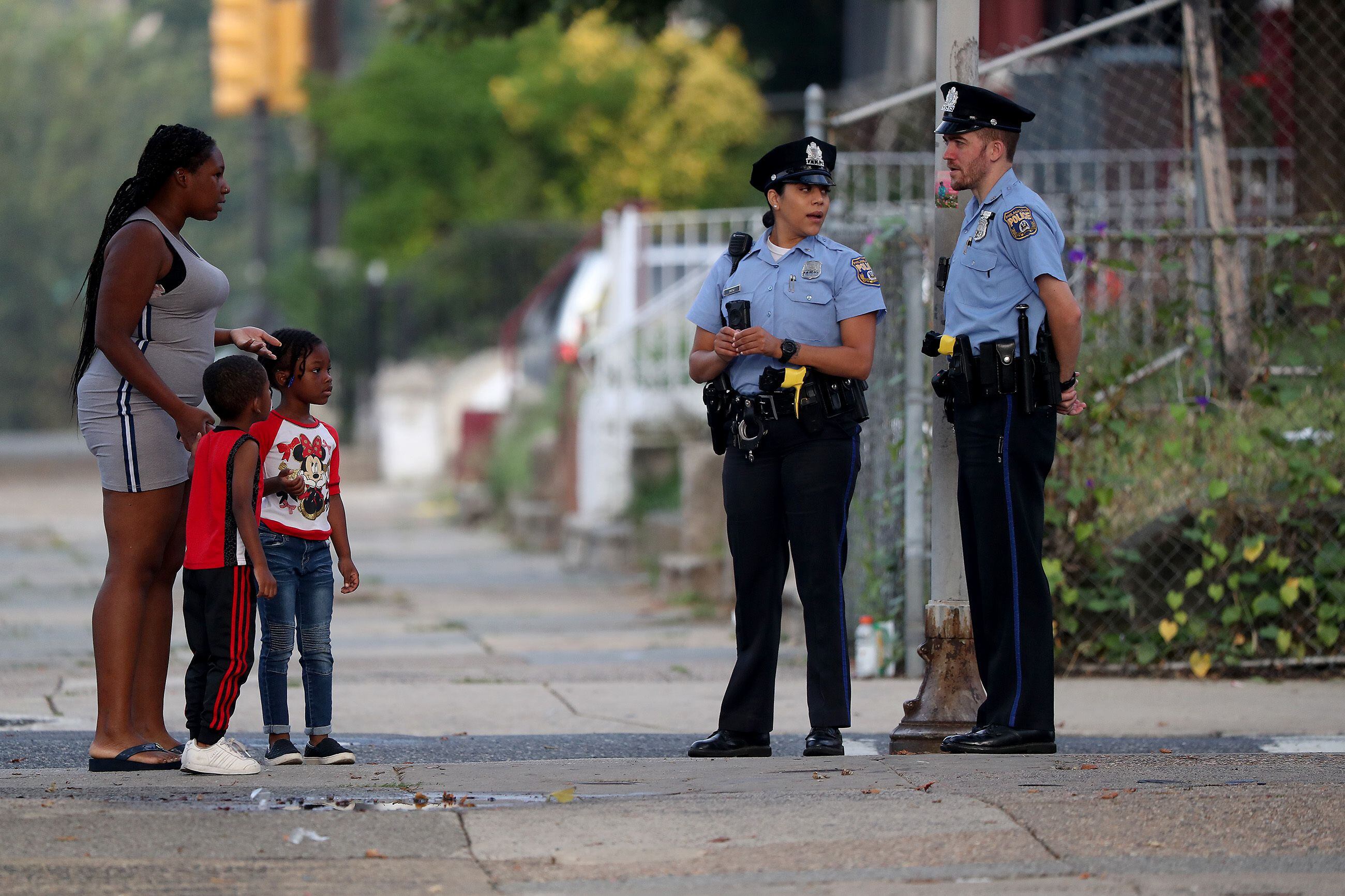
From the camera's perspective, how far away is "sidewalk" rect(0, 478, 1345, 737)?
6.46m

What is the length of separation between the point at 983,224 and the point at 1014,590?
1.02 metres

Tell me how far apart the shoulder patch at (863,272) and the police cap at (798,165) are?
226mm

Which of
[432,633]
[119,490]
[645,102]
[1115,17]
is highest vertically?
[645,102]

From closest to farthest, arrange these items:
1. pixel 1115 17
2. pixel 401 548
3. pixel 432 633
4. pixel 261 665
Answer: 1. pixel 261 665
2. pixel 1115 17
3. pixel 432 633
4. pixel 401 548

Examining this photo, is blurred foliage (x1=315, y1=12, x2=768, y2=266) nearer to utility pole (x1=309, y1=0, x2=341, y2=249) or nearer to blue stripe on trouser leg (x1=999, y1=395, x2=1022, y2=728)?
utility pole (x1=309, y1=0, x2=341, y2=249)

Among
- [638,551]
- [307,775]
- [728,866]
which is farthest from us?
[638,551]

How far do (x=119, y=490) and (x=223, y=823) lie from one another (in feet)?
3.86

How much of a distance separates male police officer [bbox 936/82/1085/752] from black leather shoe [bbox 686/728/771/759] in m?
0.54

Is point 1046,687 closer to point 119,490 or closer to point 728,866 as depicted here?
point 728,866

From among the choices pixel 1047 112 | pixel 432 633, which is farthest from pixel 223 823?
pixel 1047 112

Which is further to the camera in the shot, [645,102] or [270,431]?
[645,102]

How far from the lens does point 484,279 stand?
2414cm

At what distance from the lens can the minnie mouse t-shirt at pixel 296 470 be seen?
506 centimetres

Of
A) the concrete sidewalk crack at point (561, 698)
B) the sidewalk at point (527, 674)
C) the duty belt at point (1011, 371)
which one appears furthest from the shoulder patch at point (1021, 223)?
the concrete sidewalk crack at point (561, 698)
